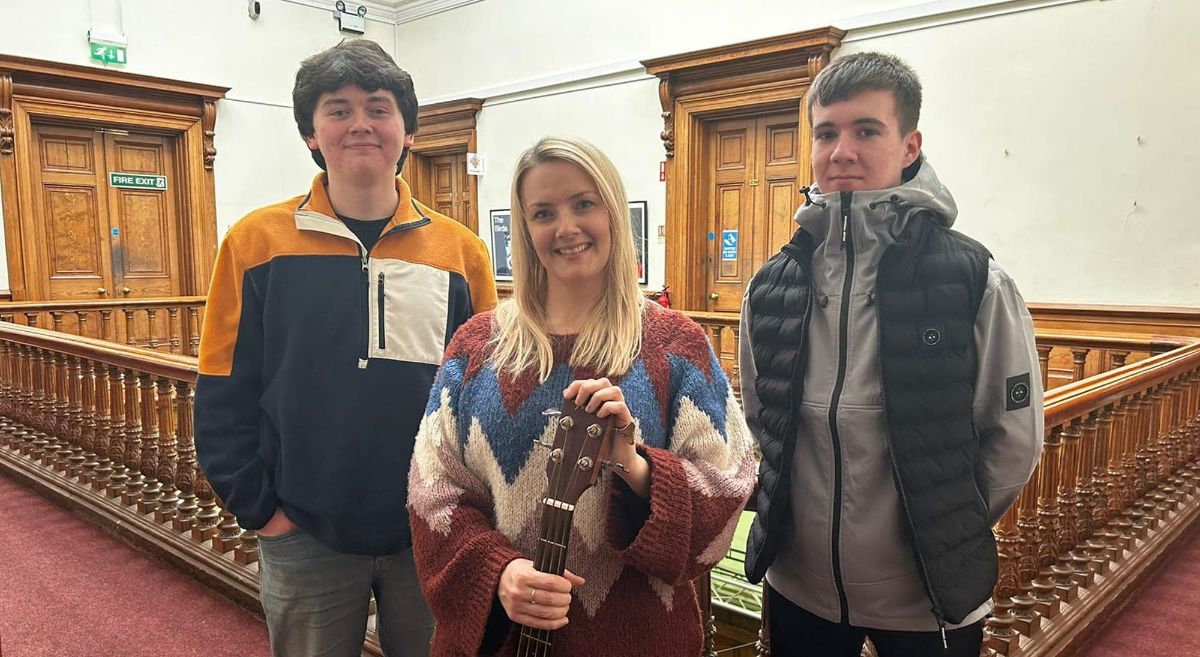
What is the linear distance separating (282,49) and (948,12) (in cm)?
737

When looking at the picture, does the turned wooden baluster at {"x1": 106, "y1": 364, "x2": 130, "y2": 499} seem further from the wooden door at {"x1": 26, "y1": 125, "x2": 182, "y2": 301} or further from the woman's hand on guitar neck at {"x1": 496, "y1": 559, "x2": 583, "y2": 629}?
the wooden door at {"x1": 26, "y1": 125, "x2": 182, "y2": 301}

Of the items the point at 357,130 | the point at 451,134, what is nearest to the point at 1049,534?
the point at 357,130

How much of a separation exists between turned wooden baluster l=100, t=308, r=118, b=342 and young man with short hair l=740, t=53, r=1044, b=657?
7815mm

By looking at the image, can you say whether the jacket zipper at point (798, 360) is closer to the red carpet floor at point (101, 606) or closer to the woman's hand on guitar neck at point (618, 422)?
the woman's hand on guitar neck at point (618, 422)

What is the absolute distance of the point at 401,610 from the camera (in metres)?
1.55

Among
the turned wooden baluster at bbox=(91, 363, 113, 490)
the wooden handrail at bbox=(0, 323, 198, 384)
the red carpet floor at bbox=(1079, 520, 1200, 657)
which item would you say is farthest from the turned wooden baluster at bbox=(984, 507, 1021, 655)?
the turned wooden baluster at bbox=(91, 363, 113, 490)

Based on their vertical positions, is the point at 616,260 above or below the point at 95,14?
below

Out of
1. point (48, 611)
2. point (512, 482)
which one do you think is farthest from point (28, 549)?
point (512, 482)

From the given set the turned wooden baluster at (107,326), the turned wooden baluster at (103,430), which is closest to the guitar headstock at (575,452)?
the turned wooden baluster at (103,430)

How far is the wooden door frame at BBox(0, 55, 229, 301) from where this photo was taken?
300 inches

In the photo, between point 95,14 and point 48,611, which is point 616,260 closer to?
point 48,611

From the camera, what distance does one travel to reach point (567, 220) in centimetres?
118

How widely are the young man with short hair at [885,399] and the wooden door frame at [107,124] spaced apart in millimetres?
8704

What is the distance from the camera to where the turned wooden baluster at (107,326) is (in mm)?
7493
